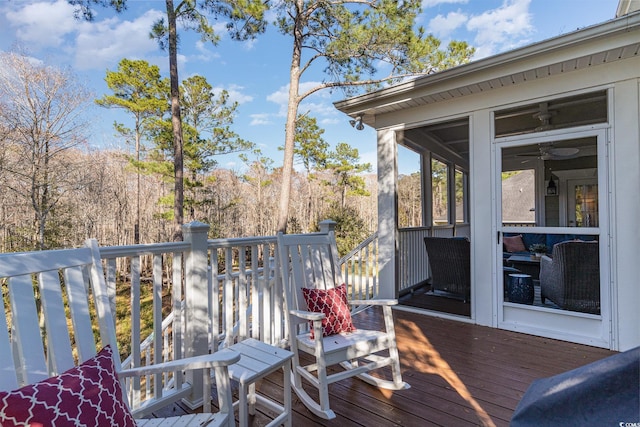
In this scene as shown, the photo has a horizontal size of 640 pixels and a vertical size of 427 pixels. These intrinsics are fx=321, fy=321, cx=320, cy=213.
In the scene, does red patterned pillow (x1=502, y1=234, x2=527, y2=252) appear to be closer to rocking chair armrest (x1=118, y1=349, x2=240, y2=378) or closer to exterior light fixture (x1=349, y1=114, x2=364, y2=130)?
exterior light fixture (x1=349, y1=114, x2=364, y2=130)

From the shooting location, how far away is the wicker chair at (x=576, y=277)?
3.09 meters

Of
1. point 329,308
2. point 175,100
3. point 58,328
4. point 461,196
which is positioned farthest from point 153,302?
point 175,100

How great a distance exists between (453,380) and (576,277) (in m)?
1.86

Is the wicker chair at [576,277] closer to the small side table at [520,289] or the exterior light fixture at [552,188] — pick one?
the small side table at [520,289]

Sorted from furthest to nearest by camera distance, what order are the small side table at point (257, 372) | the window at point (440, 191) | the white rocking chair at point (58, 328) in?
the window at point (440, 191) < the small side table at point (257, 372) < the white rocking chair at point (58, 328)

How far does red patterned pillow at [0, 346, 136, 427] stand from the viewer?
0.90 metres

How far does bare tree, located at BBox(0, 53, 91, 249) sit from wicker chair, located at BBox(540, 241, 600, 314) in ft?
30.2

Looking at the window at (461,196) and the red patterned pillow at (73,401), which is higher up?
the window at (461,196)

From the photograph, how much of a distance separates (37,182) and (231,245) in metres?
6.99

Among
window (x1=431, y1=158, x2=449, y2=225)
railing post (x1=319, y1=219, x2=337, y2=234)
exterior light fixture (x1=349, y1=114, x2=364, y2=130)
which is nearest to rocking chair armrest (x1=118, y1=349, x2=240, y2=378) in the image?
railing post (x1=319, y1=219, x2=337, y2=234)

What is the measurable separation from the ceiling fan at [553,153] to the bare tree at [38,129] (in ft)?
29.4

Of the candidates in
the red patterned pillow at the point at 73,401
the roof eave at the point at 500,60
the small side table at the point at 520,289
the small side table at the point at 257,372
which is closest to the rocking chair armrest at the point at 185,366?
the red patterned pillow at the point at 73,401

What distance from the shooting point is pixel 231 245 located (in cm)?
242

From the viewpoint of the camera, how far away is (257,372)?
1.67 m
